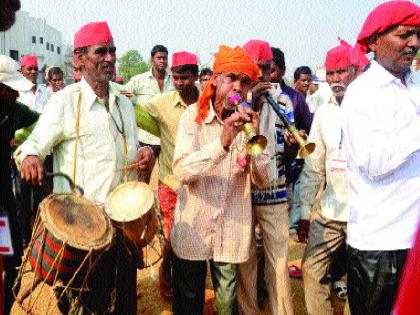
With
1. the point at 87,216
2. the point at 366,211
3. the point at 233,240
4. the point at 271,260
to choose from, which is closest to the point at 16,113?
the point at 87,216

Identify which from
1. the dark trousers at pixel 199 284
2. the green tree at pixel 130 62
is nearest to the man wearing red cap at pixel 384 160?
the dark trousers at pixel 199 284

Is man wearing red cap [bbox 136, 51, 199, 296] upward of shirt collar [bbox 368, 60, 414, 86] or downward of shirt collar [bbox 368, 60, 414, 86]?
downward

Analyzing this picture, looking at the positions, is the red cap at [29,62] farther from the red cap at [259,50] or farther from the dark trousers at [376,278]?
the dark trousers at [376,278]

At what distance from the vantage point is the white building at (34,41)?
132 ft

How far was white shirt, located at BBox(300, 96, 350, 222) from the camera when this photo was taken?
3.69m

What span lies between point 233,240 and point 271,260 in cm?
44

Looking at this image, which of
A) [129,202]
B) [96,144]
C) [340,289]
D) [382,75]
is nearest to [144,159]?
[96,144]

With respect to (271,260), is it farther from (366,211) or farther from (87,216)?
(87,216)

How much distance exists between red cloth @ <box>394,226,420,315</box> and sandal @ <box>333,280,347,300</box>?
12.0 ft

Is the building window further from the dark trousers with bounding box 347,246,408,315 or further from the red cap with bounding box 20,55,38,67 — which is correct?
the dark trousers with bounding box 347,246,408,315

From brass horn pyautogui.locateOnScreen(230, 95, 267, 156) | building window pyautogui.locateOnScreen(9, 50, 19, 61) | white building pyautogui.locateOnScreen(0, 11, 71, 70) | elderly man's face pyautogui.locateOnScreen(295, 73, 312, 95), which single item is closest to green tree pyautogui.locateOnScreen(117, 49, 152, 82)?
white building pyautogui.locateOnScreen(0, 11, 71, 70)

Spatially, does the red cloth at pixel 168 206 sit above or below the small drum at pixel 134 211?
below

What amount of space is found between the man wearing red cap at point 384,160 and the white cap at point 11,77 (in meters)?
2.25

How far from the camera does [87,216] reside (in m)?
2.91
